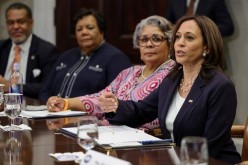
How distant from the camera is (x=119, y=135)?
8.65ft

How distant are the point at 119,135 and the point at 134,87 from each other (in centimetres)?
100

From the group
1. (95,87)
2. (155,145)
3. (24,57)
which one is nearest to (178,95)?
(155,145)

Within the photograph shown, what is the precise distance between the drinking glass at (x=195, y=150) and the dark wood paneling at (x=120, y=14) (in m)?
3.84

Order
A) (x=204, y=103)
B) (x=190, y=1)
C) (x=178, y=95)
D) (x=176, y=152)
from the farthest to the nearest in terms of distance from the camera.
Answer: (x=190, y=1)
(x=178, y=95)
(x=204, y=103)
(x=176, y=152)

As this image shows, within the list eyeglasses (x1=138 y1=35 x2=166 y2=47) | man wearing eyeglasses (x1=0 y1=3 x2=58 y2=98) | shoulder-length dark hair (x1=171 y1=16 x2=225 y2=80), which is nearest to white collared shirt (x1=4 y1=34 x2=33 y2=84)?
man wearing eyeglasses (x1=0 y1=3 x2=58 y2=98)

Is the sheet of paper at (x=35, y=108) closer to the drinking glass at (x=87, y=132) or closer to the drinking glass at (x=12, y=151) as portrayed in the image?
the drinking glass at (x=12, y=151)

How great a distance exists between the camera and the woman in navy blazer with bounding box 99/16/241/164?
2.76 m

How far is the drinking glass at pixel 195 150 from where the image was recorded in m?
1.63

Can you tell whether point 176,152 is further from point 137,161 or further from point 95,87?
point 95,87

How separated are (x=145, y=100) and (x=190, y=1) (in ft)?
6.01

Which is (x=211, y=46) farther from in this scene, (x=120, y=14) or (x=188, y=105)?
(x=120, y=14)

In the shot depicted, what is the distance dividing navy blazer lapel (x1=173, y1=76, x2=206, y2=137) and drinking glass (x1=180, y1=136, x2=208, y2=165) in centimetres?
118

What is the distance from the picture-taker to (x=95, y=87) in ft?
14.6

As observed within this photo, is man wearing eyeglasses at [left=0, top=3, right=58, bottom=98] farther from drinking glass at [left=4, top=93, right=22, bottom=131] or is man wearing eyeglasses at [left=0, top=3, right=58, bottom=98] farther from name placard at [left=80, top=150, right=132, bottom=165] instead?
name placard at [left=80, top=150, right=132, bottom=165]
